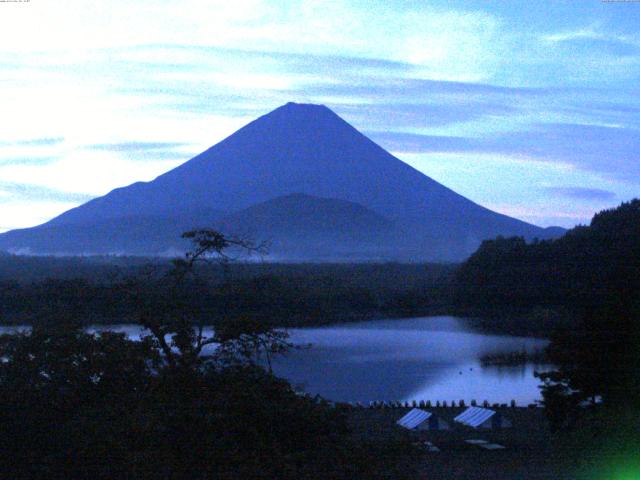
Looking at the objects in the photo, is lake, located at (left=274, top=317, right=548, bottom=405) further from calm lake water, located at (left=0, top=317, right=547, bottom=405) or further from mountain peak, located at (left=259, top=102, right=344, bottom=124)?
mountain peak, located at (left=259, top=102, right=344, bottom=124)

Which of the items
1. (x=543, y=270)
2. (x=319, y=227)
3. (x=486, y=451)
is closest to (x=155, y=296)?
(x=486, y=451)

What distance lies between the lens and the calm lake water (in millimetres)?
13086

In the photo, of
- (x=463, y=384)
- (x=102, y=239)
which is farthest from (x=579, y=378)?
(x=102, y=239)

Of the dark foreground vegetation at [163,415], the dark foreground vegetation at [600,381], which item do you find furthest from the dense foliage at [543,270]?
the dark foreground vegetation at [163,415]

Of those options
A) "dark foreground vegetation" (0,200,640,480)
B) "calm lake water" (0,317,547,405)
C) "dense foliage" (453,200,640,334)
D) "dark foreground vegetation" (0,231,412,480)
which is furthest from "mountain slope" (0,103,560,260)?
"dark foreground vegetation" (0,231,412,480)

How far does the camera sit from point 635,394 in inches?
262

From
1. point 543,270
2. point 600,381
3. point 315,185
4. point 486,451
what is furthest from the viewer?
point 315,185

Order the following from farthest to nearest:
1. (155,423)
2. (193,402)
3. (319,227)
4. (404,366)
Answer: (319,227)
(404,366)
(193,402)
(155,423)

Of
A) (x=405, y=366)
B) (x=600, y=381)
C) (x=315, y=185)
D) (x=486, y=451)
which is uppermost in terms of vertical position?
(x=315, y=185)

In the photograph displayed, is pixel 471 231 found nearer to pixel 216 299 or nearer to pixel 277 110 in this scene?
pixel 277 110

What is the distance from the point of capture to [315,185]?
79438 mm

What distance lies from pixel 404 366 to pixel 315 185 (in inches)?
2519

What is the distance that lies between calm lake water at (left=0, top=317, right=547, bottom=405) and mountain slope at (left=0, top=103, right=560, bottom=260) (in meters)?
49.3

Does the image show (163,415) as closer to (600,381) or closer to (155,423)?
(155,423)
